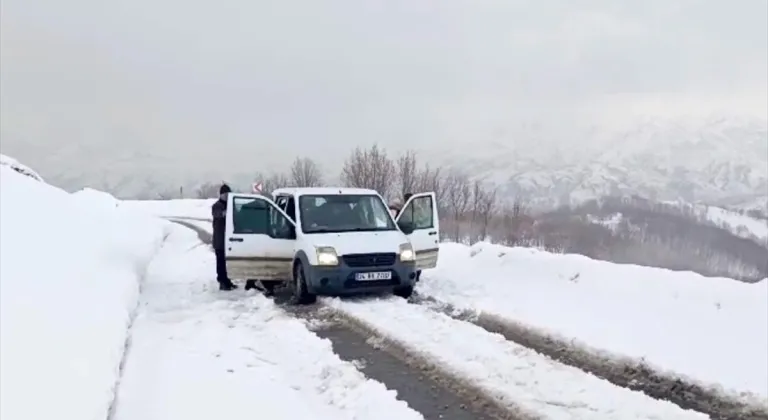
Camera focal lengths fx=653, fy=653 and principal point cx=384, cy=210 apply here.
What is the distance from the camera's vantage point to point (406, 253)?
11586 millimetres

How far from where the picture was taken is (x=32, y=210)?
1514 centimetres

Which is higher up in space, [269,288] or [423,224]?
[423,224]

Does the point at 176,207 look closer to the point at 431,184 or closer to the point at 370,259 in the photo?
the point at 431,184

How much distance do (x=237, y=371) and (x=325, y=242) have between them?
14.9 ft

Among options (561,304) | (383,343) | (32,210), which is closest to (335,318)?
(383,343)

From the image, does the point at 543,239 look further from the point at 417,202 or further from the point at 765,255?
the point at 417,202

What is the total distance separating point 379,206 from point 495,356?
578 centimetres

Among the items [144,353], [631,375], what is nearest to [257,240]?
[144,353]

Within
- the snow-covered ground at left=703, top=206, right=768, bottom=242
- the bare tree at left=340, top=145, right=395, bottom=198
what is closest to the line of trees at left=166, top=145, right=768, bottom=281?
the bare tree at left=340, top=145, right=395, bottom=198

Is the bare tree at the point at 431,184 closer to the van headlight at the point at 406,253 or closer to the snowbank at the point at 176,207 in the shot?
the snowbank at the point at 176,207

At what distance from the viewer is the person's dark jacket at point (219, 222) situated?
13.0 m

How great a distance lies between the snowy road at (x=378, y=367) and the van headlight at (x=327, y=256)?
0.76 metres

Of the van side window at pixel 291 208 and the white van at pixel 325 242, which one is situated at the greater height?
the van side window at pixel 291 208

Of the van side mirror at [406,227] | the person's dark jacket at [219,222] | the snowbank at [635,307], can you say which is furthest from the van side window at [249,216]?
the snowbank at [635,307]
